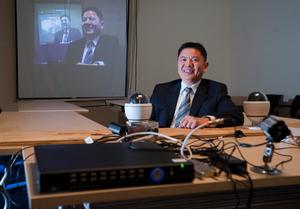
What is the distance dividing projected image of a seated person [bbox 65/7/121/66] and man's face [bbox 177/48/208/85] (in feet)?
7.97

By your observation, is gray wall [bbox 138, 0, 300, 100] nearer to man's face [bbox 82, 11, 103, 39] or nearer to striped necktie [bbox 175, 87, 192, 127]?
man's face [bbox 82, 11, 103, 39]

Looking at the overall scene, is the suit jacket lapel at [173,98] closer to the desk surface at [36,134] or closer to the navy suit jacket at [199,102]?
the navy suit jacket at [199,102]

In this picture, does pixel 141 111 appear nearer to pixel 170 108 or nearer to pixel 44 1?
pixel 170 108

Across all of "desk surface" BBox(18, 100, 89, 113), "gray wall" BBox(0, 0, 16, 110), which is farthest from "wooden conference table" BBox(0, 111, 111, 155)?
"gray wall" BBox(0, 0, 16, 110)

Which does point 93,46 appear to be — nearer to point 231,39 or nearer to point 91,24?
point 91,24

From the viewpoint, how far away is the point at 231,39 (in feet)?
17.9

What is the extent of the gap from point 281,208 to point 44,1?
12.5 ft

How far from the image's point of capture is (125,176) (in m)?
0.87

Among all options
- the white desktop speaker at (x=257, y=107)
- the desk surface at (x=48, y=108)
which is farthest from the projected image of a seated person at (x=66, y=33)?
the white desktop speaker at (x=257, y=107)

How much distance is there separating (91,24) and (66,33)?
34cm

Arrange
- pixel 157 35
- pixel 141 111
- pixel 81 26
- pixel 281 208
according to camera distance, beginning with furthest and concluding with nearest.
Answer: pixel 157 35 < pixel 81 26 < pixel 141 111 < pixel 281 208

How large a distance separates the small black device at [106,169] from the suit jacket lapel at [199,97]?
1.45 meters

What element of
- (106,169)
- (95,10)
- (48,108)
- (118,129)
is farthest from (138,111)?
(95,10)

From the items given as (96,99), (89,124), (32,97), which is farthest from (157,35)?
(89,124)
